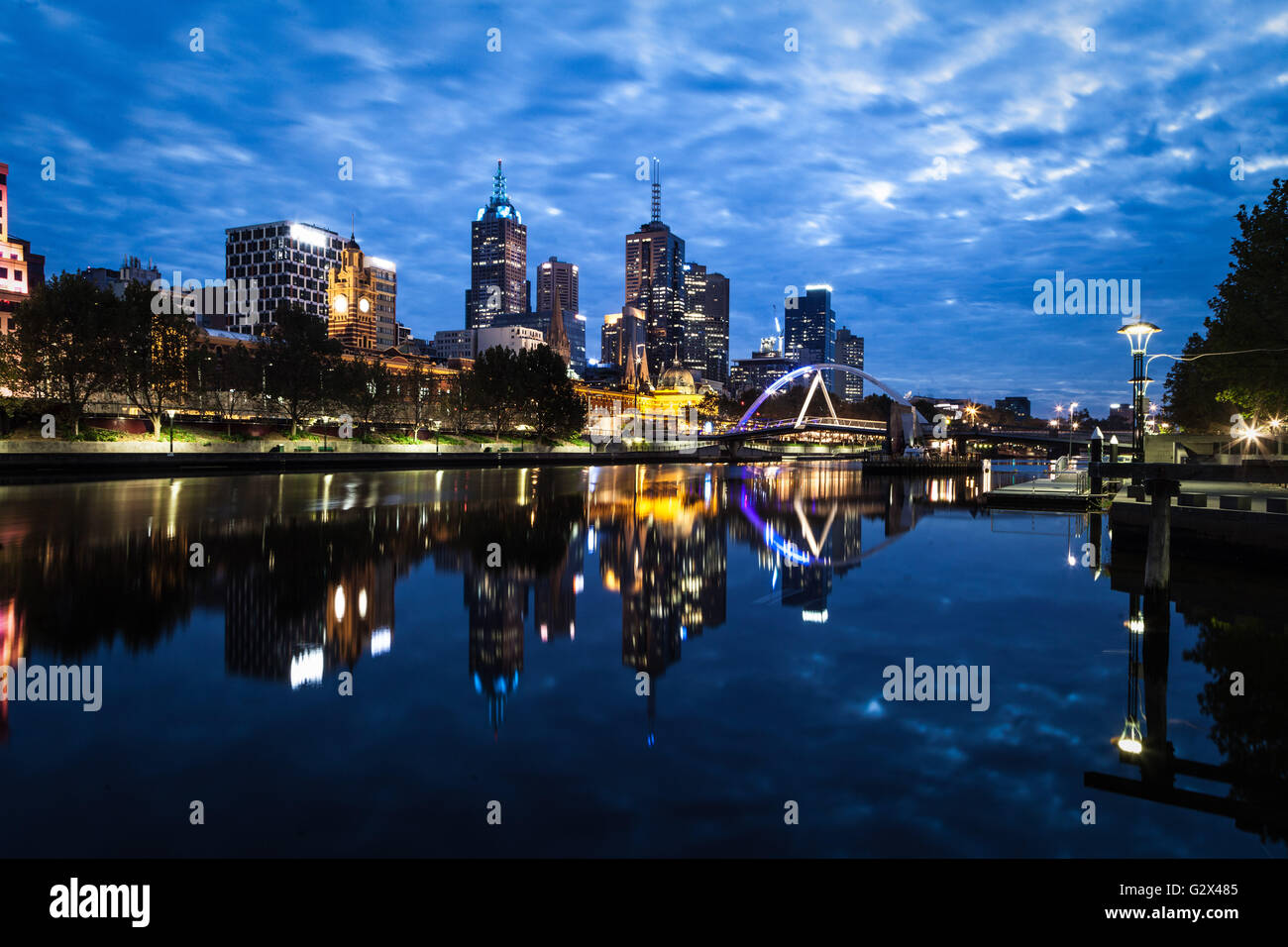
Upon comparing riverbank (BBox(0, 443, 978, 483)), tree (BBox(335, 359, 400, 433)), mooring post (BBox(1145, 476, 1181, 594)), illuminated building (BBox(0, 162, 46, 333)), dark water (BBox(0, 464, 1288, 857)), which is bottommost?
dark water (BBox(0, 464, 1288, 857))

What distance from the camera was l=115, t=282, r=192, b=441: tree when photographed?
61.9 m

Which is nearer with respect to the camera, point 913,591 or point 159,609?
point 159,609

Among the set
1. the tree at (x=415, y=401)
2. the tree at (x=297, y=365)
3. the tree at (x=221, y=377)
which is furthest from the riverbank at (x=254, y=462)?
the tree at (x=221, y=377)

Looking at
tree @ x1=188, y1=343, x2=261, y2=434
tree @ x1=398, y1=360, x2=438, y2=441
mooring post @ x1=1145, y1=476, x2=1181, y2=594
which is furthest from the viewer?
tree @ x1=398, y1=360, x2=438, y2=441

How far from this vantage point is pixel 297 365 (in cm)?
7950

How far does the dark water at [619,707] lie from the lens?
5.96m

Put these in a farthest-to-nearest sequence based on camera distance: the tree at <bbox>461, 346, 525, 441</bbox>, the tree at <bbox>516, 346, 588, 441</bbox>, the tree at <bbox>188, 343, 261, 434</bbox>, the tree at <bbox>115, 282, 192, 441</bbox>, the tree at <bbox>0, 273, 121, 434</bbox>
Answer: the tree at <bbox>516, 346, 588, 441</bbox> < the tree at <bbox>461, 346, 525, 441</bbox> < the tree at <bbox>188, 343, 261, 434</bbox> < the tree at <bbox>115, 282, 192, 441</bbox> < the tree at <bbox>0, 273, 121, 434</bbox>

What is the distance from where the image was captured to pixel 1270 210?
3170 cm

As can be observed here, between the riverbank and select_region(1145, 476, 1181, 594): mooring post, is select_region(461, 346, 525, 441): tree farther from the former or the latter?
select_region(1145, 476, 1181, 594): mooring post

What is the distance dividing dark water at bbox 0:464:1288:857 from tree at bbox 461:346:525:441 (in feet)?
275

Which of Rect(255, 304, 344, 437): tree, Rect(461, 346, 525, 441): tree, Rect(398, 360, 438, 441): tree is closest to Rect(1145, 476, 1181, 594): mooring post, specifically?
Rect(255, 304, 344, 437): tree
